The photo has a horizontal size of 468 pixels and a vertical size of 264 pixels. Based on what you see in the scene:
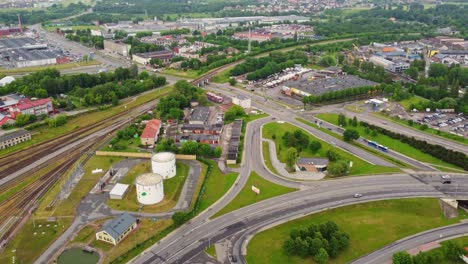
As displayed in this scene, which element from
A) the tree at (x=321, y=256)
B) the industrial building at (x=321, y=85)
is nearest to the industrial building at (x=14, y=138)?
the tree at (x=321, y=256)

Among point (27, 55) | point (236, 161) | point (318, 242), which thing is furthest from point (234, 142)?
point (27, 55)

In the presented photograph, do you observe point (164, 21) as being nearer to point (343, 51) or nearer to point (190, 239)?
point (343, 51)

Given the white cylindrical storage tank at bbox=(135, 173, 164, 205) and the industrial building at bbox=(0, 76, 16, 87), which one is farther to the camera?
the industrial building at bbox=(0, 76, 16, 87)

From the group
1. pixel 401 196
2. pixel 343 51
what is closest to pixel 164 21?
pixel 343 51

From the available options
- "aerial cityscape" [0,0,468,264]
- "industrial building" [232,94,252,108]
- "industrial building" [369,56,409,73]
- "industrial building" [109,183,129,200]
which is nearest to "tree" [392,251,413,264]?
"aerial cityscape" [0,0,468,264]

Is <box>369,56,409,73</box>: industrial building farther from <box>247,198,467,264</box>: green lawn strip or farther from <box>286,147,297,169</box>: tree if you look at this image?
<box>247,198,467,264</box>: green lawn strip

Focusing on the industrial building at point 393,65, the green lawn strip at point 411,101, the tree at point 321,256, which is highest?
the industrial building at point 393,65

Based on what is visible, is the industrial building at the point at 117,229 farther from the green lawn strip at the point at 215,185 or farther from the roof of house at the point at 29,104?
the roof of house at the point at 29,104
